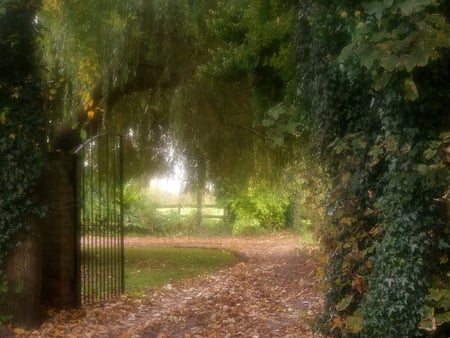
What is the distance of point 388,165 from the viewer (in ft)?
19.7

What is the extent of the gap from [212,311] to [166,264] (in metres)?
7.44

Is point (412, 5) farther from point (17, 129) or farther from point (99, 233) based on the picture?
point (99, 233)

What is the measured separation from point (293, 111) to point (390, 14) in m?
2.89

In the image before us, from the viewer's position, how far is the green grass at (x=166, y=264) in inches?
576

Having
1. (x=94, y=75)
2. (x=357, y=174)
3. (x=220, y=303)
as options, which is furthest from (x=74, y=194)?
(x=357, y=174)

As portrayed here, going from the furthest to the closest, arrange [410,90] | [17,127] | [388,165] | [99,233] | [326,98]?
[99,233], [17,127], [326,98], [388,165], [410,90]

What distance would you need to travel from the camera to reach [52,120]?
40.4ft

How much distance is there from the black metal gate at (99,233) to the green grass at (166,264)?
0.99m

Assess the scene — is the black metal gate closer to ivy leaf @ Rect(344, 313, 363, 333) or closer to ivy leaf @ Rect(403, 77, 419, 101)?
ivy leaf @ Rect(344, 313, 363, 333)

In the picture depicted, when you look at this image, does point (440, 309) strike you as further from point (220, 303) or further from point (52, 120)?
point (52, 120)

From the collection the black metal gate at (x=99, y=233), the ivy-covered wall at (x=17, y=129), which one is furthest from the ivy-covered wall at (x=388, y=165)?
the black metal gate at (x=99, y=233)

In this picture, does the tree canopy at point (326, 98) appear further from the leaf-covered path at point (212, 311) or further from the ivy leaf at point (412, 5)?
the leaf-covered path at point (212, 311)

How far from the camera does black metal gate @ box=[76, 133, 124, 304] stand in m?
11.2

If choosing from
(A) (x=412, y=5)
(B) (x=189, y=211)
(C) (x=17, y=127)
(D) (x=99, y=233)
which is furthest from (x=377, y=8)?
(B) (x=189, y=211)
